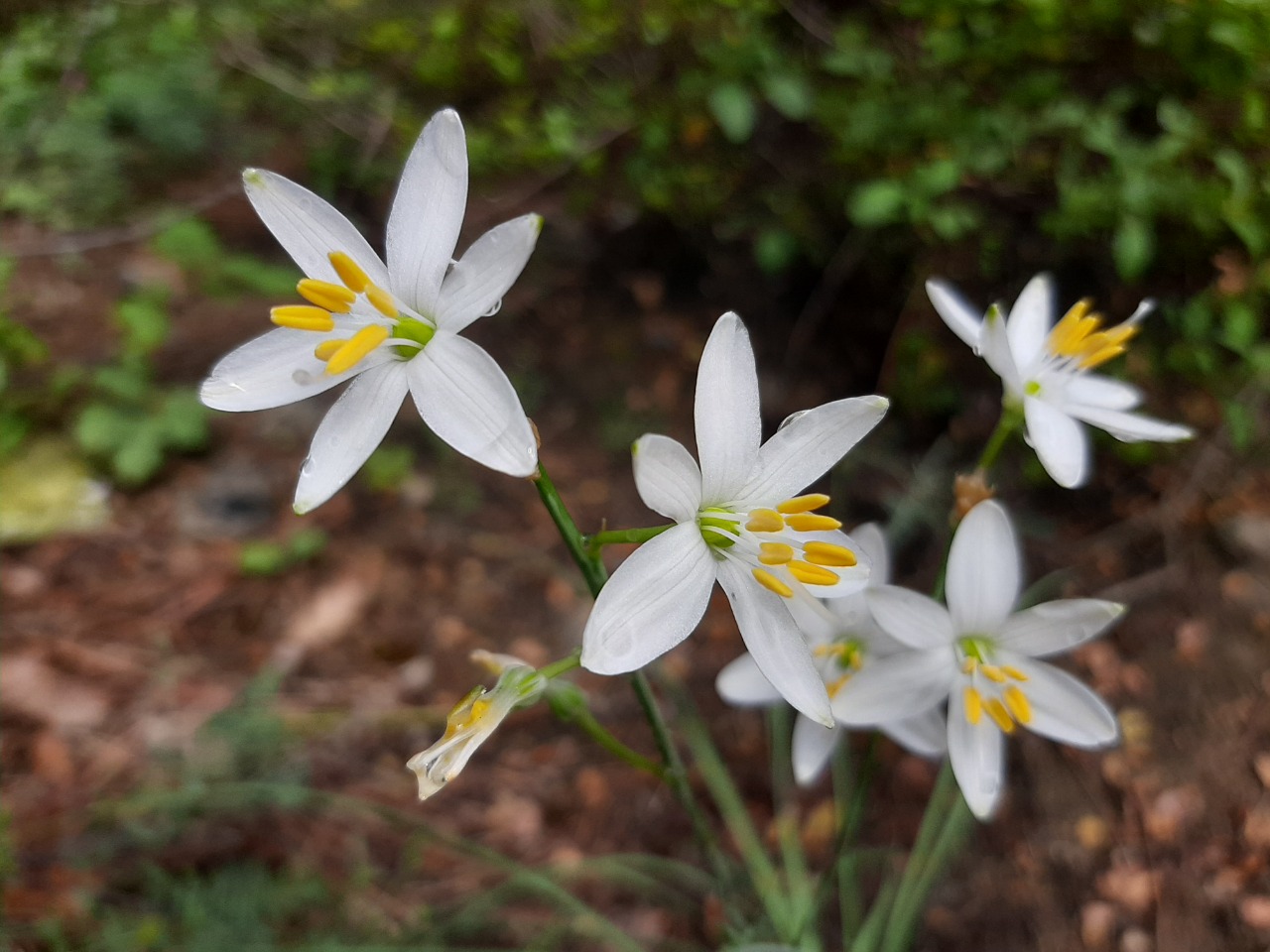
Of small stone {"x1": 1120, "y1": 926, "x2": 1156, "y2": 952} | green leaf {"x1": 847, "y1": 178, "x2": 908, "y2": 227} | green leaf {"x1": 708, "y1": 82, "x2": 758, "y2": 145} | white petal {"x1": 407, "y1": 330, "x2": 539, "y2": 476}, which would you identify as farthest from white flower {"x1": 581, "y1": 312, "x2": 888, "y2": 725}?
green leaf {"x1": 708, "y1": 82, "x2": 758, "y2": 145}

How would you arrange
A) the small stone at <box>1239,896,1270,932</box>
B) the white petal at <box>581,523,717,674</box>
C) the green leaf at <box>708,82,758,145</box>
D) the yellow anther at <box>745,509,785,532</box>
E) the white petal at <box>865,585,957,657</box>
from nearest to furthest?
the white petal at <box>581,523,717,674</box> < the yellow anther at <box>745,509,785,532</box> < the white petal at <box>865,585,957,657</box> < the small stone at <box>1239,896,1270,932</box> < the green leaf at <box>708,82,758,145</box>

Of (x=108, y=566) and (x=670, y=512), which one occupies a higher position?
(x=670, y=512)

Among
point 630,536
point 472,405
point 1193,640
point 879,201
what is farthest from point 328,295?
point 1193,640

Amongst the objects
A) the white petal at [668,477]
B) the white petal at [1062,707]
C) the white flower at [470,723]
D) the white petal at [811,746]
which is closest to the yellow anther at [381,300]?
the white petal at [668,477]

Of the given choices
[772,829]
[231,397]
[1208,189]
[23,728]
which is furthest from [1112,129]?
[23,728]

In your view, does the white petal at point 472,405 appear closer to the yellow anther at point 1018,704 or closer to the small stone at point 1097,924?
the yellow anther at point 1018,704

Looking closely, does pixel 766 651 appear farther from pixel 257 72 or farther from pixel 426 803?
pixel 257 72

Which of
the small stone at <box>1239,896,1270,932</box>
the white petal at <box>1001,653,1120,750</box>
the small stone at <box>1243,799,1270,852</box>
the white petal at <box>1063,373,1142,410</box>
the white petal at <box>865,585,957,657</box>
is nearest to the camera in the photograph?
the white petal at <box>865,585,957,657</box>

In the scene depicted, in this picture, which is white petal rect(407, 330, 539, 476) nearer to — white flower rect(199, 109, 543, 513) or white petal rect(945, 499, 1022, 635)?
white flower rect(199, 109, 543, 513)
